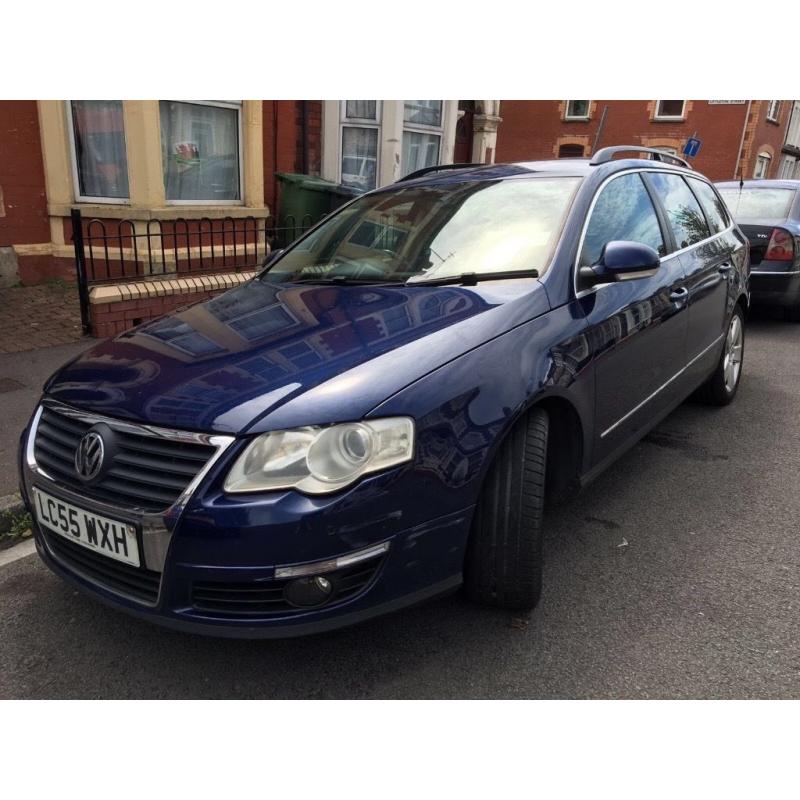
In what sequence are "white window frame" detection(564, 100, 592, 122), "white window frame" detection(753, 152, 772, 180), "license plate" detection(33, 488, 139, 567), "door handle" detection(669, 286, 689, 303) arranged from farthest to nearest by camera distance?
"white window frame" detection(564, 100, 592, 122) → "white window frame" detection(753, 152, 772, 180) → "door handle" detection(669, 286, 689, 303) → "license plate" detection(33, 488, 139, 567)

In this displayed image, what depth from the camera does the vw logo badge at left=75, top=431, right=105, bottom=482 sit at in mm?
2035

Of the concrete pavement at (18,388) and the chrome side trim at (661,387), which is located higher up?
the chrome side trim at (661,387)

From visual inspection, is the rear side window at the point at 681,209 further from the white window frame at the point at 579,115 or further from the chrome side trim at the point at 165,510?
the white window frame at the point at 579,115

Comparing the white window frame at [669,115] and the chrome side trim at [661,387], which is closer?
the chrome side trim at [661,387]

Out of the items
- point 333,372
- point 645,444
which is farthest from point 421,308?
point 645,444

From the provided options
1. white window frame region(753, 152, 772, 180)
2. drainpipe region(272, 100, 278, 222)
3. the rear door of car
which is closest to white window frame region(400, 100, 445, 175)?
drainpipe region(272, 100, 278, 222)

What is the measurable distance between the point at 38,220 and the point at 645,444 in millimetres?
6553

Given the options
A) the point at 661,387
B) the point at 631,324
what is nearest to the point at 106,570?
the point at 631,324

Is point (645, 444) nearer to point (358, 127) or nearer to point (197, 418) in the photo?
point (197, 418)

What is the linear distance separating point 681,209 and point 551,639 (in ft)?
9.16

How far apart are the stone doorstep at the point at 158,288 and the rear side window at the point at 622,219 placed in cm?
325

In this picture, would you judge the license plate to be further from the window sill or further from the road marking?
the window sill

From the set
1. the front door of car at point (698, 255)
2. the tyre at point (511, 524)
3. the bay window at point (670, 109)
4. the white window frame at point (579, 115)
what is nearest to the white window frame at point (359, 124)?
the front door of car at point (698, 255)

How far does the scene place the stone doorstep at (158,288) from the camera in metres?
5.83
